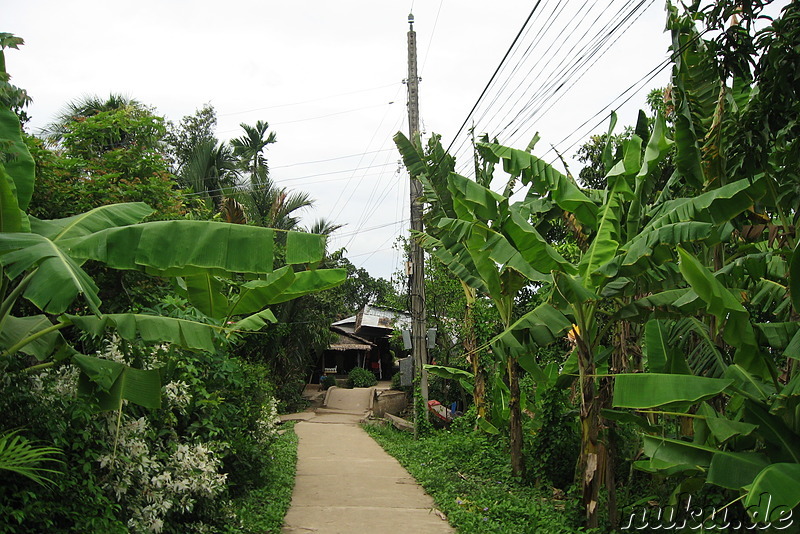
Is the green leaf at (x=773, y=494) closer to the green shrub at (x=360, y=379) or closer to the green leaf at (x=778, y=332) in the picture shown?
the green leaf at (x=778, y=332)

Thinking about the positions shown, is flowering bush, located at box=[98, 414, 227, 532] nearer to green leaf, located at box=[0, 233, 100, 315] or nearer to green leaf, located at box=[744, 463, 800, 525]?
green leaf, located at box=[0, 233, 100, 315]

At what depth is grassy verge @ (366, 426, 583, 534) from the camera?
809 centimetres

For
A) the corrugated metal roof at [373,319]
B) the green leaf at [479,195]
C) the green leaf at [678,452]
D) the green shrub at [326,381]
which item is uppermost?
the corrugated metal roof at [373,319]

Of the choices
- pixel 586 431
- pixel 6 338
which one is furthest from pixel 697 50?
pixel 6 338

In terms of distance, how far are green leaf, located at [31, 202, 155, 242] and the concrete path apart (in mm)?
4122

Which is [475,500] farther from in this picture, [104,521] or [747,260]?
[104,521]

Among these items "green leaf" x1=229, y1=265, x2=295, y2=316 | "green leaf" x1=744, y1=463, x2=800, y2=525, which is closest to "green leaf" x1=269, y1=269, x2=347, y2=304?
"green leaf" x1=229, y1=265, x2=295, y2=316

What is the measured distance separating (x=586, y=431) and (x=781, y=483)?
2657 mm

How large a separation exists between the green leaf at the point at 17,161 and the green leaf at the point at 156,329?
1.15 m

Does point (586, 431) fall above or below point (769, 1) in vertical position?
below

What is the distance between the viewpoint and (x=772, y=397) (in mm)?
5824

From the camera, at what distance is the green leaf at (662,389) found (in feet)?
17.7

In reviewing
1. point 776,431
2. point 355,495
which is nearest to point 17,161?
point 776,431

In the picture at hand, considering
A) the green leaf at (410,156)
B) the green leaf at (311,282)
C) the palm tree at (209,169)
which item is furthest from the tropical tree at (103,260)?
the palm tree at (209,169)
